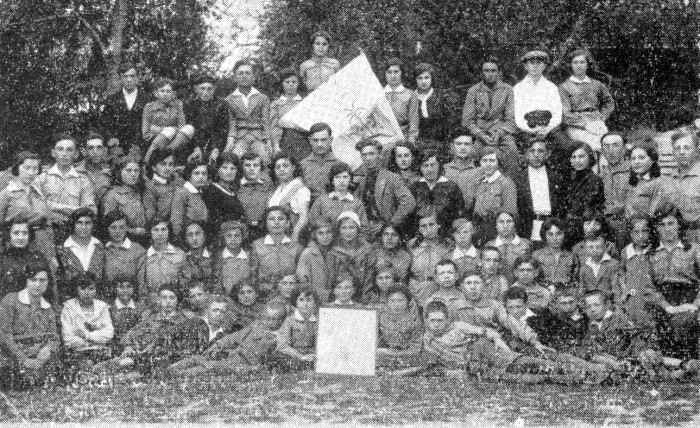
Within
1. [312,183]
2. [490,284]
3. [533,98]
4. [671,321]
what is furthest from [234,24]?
[671,321]

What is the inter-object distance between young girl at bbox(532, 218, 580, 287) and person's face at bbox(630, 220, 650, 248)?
399 millimetres

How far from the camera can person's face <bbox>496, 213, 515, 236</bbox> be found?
24.5 feet

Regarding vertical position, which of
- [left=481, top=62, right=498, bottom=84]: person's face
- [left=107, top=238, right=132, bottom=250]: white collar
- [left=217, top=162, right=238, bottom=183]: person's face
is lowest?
[left=107, top=238, right=132, bottom=250]: white collar

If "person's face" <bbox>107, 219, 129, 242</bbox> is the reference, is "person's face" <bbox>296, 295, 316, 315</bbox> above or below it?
below

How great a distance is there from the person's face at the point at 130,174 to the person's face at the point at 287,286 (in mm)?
1413

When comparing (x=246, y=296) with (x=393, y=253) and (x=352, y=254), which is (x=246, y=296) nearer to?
(x=352, y=254)

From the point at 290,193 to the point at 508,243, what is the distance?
1635 millimetres

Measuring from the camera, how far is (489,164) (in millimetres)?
7844

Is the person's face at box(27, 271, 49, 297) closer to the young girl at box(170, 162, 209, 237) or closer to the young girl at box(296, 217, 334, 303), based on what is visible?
the young girl at box(170, 162, 209, 237)

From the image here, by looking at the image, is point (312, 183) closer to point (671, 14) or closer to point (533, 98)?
point (533, 98)

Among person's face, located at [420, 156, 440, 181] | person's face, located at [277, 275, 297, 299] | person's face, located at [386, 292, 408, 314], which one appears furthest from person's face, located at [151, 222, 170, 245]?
person's face, located at [420, 156, 440, 181]

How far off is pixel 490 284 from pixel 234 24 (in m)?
3.41

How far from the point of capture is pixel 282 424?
648 cm

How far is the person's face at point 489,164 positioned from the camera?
308 inches
